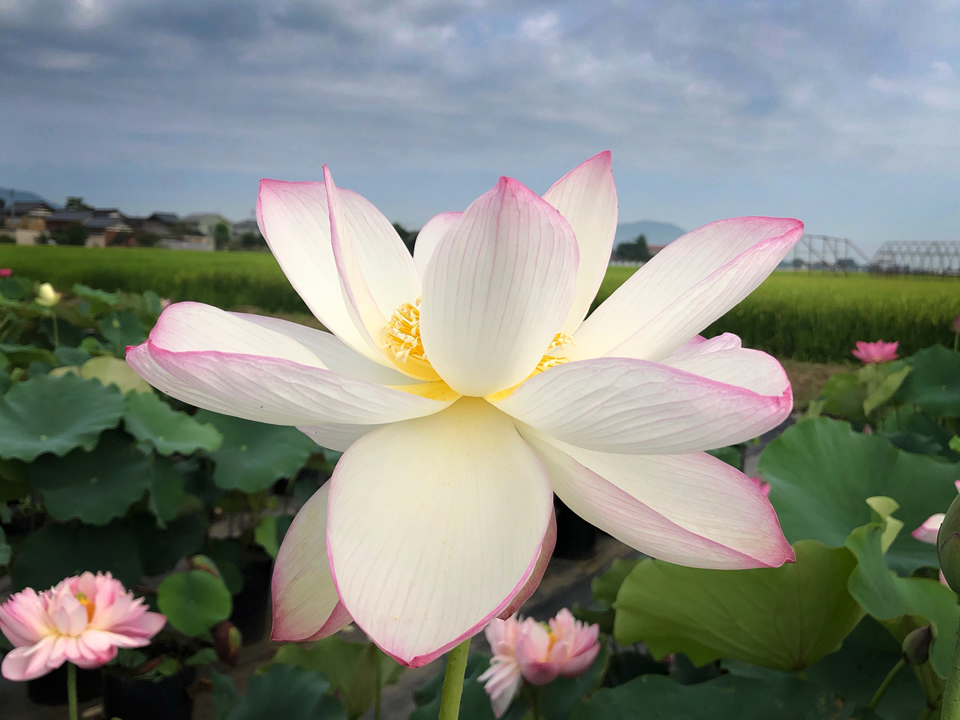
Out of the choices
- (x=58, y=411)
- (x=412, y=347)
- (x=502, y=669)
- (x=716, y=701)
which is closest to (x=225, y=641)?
(x=58, y=411)

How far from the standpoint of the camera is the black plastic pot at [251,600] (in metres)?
1.47

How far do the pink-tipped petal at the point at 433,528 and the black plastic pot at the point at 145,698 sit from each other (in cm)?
105

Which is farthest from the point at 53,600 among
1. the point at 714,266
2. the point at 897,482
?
the point at 897,482

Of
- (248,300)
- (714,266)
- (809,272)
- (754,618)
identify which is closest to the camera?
(714,266)

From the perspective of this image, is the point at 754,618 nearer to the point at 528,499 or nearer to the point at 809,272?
the point at 528,499

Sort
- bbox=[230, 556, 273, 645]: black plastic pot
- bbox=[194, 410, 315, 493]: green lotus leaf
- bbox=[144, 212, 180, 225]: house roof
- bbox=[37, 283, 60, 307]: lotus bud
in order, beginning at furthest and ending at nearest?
1. bbox=[144, 212, 180, 225]: house roof
2. bbox=[37, 283, 60, 307]: lotus bud
3. bbox=[230, 556, 273, 645]: black plastic pot
4. bbox=[194, 410, 315, 493]: green lotus leaf

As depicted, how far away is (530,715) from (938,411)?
1374mm

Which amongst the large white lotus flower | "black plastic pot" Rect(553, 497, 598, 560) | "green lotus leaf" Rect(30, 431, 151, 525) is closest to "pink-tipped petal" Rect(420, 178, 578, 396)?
the large white lotus flower

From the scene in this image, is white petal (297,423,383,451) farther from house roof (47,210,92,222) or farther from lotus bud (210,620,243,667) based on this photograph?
house roof (47,210,92,222)

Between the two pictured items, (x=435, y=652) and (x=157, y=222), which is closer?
(x=435, y=652)

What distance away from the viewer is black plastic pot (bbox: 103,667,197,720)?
3.49 feet

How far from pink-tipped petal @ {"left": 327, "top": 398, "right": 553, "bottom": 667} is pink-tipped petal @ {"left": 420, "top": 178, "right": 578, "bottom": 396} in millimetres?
27

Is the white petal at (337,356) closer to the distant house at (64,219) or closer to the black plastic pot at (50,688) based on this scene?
the black plastic pot at (50,688)

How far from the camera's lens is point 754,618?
47cm
